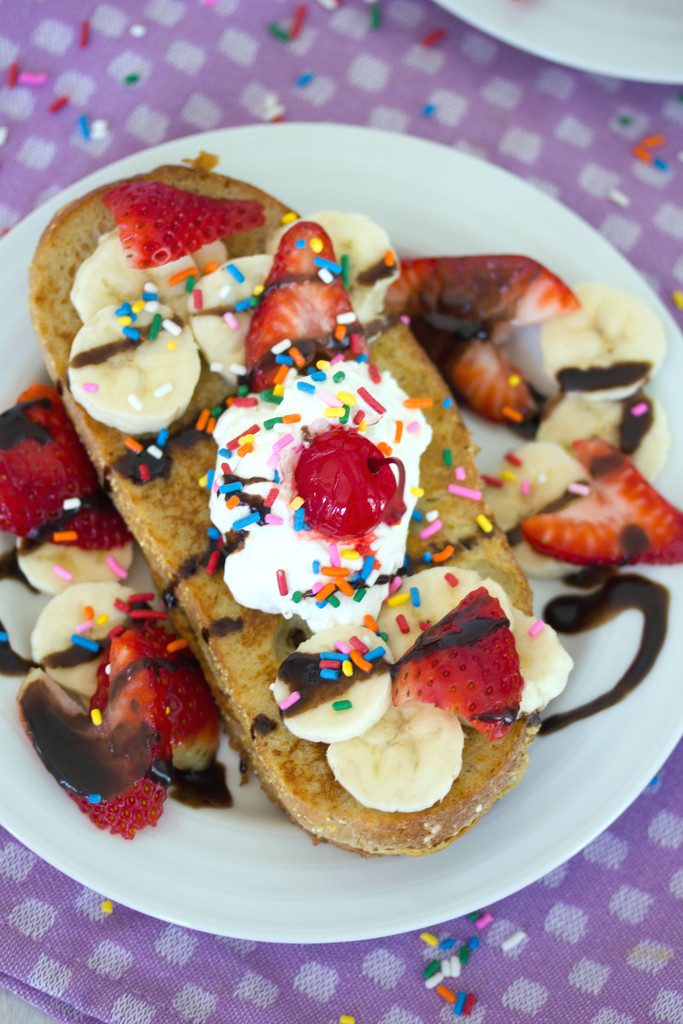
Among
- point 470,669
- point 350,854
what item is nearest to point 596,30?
point 470,669

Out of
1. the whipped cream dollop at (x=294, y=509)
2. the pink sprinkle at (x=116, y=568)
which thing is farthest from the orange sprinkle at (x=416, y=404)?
the pink sprinkle at (x=116, y=568)

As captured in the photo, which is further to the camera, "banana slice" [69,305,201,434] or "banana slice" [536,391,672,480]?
"banana slice" [536,391,672,480]

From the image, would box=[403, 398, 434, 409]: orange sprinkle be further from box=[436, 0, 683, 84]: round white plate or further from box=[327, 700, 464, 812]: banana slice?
box=[436, 0, 683, 84]: round white plate

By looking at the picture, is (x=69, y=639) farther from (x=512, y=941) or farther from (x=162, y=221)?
(x=512, y=941)

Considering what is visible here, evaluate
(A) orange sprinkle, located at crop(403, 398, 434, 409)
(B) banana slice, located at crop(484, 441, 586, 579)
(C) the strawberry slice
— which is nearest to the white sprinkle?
(B) banana slice, located at crop(484, 441, 586, 579)

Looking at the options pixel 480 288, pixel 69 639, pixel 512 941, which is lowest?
pixel 512 941

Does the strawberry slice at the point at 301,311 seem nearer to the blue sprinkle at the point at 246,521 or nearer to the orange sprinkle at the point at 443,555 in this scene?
the blue sprinkle at the point at 246,521
